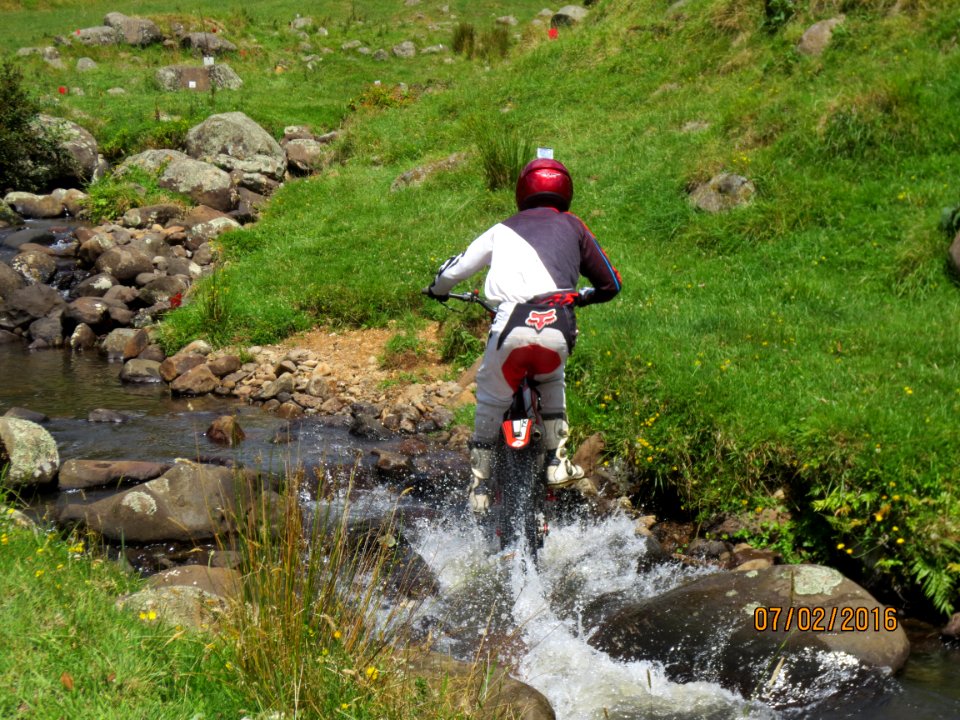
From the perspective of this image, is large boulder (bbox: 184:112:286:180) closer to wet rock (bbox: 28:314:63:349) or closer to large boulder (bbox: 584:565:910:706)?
wet rock (bbox: 28:314:63:349)

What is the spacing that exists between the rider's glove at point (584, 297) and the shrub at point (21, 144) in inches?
620

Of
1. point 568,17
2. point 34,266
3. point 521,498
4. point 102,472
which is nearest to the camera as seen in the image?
point 521,498

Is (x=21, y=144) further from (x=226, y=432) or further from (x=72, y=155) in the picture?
(x=226, y=432)

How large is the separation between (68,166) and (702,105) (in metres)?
11.9

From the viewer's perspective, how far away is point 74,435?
9.70 meters

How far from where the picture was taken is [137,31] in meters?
29.4

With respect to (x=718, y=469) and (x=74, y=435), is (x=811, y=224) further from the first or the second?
(x=74, y=435)

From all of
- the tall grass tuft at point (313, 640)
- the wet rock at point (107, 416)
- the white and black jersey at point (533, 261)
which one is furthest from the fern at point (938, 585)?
the wet rock at point (107, 416)

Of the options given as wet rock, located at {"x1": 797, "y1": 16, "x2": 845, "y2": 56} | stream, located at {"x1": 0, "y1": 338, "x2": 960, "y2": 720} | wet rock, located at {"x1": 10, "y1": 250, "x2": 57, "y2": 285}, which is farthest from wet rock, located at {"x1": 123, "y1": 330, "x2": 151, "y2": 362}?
wet rock, located at {"x1": 797, "y1": 16, "x2": 845, "y2": 56}

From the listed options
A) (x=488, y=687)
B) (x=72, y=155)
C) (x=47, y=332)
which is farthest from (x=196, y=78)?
(x=488, y=687)

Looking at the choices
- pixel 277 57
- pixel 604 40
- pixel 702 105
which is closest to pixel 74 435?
pixel 702 105

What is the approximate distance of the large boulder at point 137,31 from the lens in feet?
95.8

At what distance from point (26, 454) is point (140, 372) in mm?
3847

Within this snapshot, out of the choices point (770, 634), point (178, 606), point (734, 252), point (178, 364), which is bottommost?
point (770, 634)
